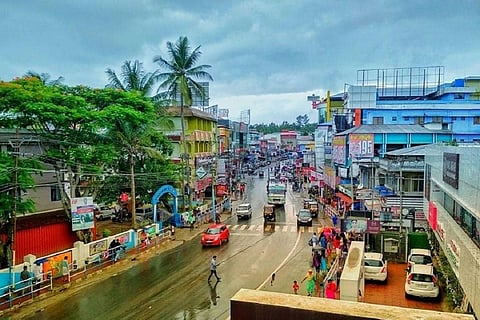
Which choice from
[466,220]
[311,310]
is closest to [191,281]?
[466,220]

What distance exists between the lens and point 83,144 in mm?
27609

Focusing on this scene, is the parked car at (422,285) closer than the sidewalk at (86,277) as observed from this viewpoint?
No

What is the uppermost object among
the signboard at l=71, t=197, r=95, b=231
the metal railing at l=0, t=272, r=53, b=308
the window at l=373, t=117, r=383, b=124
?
the window at l=373, t=117, r=383, b=124

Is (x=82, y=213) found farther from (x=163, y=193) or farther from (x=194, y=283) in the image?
(x=163, y=193)

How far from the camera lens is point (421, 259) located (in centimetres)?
2219


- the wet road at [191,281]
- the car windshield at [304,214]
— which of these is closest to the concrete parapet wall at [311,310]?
the wet road at [191,281]

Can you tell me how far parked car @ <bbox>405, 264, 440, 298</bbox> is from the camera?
18.5 metres

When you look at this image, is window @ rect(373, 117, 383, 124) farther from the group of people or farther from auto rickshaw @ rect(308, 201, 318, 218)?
the group of people

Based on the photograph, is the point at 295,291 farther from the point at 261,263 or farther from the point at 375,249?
the point at 375,249

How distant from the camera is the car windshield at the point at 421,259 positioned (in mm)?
22059

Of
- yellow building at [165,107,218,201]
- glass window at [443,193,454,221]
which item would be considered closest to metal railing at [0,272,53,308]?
glass window at [443,193,454,221]

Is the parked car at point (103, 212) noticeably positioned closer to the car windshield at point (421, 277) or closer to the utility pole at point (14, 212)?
the utility pole at point (14, 212)

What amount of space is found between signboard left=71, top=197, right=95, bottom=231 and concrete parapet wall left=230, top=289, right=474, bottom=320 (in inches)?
678

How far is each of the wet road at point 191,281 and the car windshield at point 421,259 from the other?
536cm
